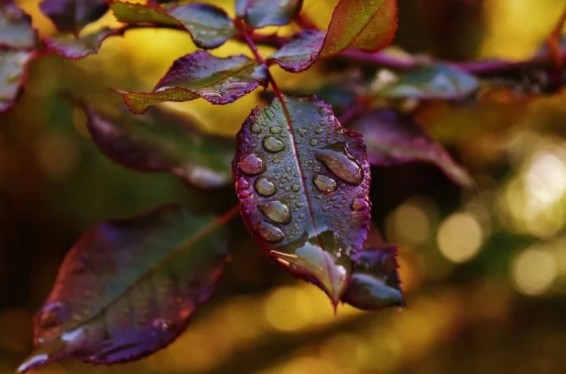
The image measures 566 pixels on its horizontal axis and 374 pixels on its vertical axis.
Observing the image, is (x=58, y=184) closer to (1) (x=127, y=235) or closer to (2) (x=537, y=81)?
(1) (x=127, y=235)

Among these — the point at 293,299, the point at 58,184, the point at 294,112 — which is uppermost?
the point at 294,112

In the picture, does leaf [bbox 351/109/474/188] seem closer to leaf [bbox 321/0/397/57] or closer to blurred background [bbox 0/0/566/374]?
leaf [bbox 321/0/397/57]

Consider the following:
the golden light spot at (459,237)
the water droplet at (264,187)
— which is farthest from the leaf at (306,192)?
the golden light spot at (459,237)

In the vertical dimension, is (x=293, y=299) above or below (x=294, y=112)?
below

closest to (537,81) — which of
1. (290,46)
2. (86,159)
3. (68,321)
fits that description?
(290,46)

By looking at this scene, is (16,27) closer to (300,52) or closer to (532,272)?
(300,52)

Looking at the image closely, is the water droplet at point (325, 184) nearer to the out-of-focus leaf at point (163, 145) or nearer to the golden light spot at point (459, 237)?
the out-of-focus leaf at point (163, 145)

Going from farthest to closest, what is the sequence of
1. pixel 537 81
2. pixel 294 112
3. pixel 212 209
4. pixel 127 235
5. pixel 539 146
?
pixel 539 146
pixel 212 209
pixel 537 81
pixel 127 235
pixel 294 112
